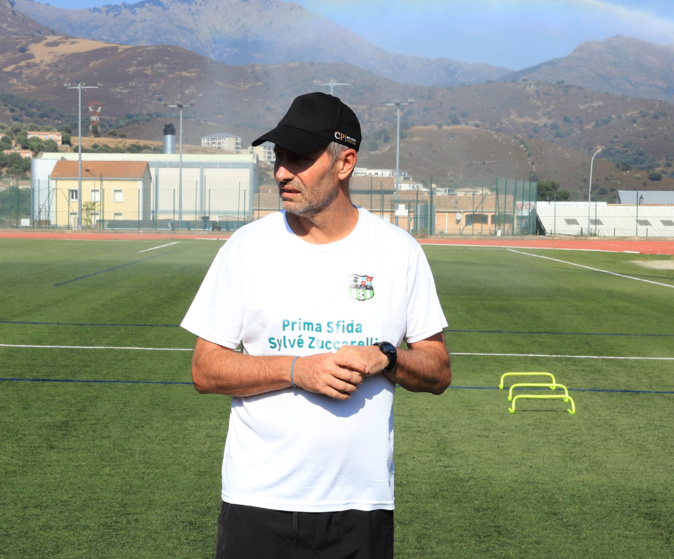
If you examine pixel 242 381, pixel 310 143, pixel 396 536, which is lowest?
pixel 396 536

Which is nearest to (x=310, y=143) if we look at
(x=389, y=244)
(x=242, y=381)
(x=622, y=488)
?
(x=389, y=244)

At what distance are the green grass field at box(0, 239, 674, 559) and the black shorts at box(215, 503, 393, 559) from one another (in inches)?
85.0

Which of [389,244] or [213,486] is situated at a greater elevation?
[389,244]

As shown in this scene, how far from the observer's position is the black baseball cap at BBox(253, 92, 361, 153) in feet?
8.91

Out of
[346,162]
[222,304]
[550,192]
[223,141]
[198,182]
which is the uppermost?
[223,141]

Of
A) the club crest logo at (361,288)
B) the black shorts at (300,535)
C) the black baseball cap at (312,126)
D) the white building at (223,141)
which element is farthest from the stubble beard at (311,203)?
the white building at (223,141)

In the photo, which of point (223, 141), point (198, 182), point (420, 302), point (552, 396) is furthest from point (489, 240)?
point (223, 141)

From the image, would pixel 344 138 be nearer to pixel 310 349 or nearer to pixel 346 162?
pixel 346 162

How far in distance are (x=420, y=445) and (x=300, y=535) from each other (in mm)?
4254

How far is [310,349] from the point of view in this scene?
2.71m

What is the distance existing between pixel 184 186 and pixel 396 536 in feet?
231

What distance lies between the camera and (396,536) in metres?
5.04

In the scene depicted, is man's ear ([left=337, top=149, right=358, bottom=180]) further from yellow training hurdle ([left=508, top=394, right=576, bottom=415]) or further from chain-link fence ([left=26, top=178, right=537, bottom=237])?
chain-link fence ([left=26, top=178, right=537, bottom=237])

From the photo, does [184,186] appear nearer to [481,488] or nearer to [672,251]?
[672,251]
